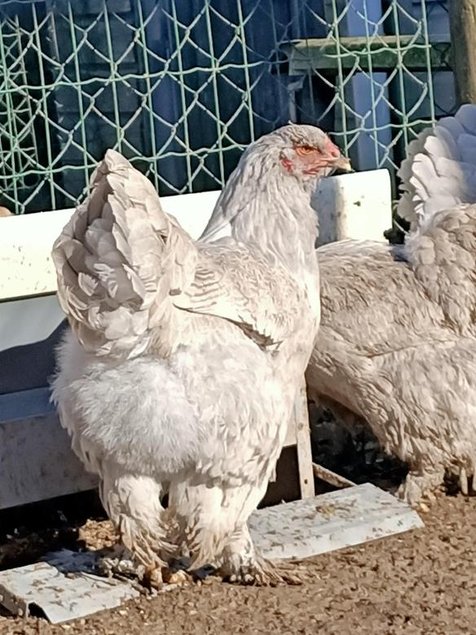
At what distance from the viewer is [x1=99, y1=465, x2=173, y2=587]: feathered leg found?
3461 mm

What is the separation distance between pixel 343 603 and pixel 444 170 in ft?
6.43

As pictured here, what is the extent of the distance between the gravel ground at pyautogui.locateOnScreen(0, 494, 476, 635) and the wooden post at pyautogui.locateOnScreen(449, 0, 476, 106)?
202 cm

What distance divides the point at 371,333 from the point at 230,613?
1276mm

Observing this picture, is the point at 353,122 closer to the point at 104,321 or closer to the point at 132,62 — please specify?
the point at 132,62

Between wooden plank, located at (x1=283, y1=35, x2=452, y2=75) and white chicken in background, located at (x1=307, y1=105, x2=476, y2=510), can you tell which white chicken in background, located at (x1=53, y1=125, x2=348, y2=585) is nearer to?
white chicken in background, located at (x1=307, y1=105, x2=476, y2=510)

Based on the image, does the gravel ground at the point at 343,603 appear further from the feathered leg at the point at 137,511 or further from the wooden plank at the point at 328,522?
the feathered leg at the point at 137,511

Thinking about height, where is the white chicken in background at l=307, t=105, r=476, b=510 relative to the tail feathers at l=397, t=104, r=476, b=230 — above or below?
below

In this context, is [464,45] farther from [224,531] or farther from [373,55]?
[224,531]

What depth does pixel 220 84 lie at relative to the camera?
6.18 meters

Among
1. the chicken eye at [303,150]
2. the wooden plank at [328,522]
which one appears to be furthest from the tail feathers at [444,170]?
the wooden plank at [328,522]

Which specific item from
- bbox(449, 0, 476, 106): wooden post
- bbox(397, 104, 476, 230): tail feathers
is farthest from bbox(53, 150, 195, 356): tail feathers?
bbox(449, 0, 476, 106): wooden post

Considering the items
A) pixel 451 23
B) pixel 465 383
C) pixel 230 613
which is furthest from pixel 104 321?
pixel 451 23

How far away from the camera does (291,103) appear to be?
19.9 feet

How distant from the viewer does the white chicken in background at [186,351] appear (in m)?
3.21
